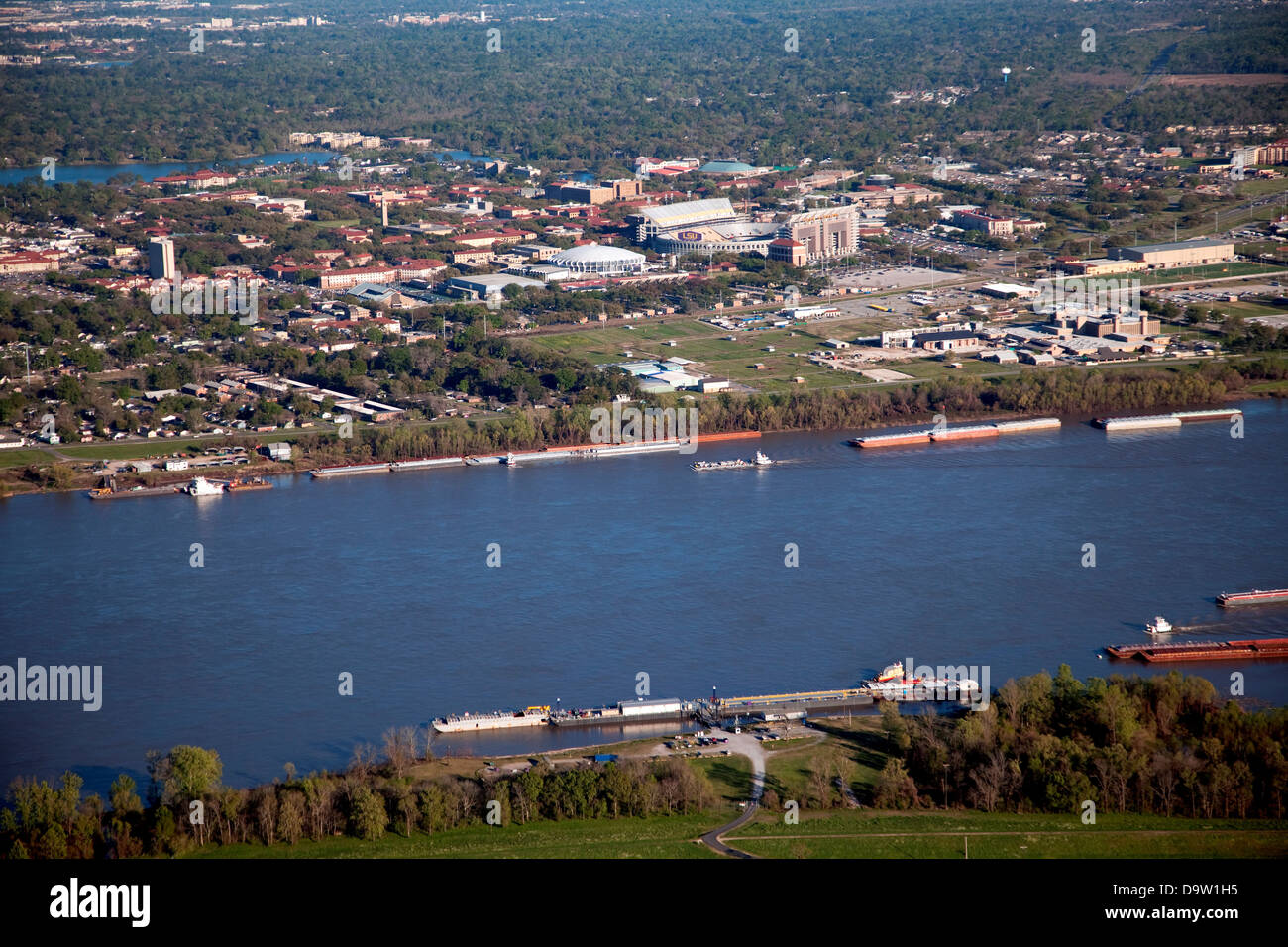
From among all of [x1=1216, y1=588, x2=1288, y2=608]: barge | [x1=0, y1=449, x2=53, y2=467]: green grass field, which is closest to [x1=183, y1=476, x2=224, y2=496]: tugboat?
[x1=0, y1=449, x2=53, y2=467]: green grass field

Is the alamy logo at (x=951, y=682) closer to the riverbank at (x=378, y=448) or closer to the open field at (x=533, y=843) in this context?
the open field at (x=533, y=843)

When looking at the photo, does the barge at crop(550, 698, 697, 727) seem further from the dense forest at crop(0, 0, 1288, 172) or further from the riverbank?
the dense forest at crop(0, 0, 1288, 172)

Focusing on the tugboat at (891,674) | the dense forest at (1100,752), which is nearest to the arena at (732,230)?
the tugboat at (891,674)

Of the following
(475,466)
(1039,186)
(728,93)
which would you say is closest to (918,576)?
(475,466)

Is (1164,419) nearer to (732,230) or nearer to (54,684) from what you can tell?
(54,684)

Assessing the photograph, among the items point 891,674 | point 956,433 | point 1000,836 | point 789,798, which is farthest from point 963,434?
point 1000,836

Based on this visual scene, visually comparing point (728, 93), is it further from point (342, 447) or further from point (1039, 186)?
point (342, 447)
